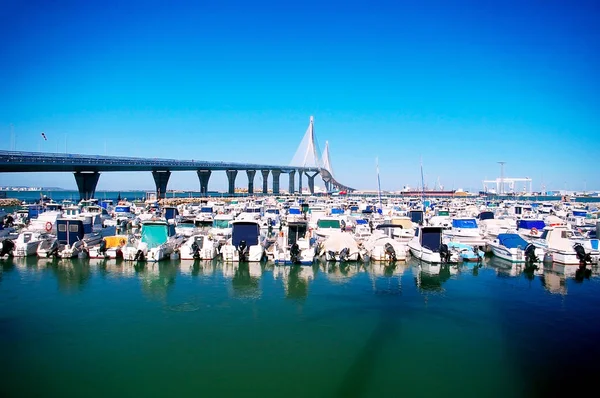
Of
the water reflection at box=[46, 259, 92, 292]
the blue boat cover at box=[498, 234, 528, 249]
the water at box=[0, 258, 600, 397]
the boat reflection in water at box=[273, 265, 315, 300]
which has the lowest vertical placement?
the water at box=[0, 258, 600, 397]

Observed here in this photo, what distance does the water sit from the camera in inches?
321

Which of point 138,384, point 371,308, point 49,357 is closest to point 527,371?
point 371,308

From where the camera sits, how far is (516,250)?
20000 millimetres

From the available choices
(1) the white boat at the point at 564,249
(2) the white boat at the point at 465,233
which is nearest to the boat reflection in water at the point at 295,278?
(2) the white boat at the point at 465,233

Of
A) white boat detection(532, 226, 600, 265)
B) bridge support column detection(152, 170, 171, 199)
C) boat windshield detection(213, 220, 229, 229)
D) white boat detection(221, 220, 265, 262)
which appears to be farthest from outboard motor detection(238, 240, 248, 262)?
bridge support column detection(152, 170, 171, 199)

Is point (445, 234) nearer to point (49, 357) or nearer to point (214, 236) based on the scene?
point (214, 236)

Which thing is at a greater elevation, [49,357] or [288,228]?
[288,228]

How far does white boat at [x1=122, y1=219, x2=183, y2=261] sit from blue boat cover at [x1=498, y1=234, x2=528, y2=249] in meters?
16.6

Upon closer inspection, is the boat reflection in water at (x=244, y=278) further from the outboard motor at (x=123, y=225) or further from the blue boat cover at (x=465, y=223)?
the outboard motor at (x=123, y=225)

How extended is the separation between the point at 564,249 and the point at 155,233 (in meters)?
19.7

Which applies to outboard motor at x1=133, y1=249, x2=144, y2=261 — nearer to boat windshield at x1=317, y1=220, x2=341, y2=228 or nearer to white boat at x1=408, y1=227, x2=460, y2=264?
boat windshield at x1=317, y1=220, x2=341, y2=228

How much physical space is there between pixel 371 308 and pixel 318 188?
484ft

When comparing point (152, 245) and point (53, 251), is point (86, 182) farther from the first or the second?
point (152, 245)

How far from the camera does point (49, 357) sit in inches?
360
